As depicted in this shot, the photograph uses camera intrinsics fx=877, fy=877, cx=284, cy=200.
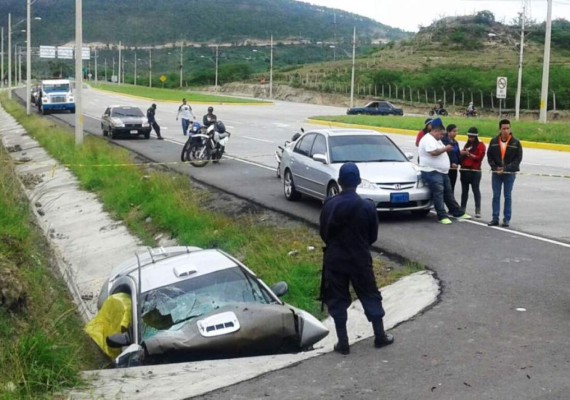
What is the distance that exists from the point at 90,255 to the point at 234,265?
9081 millimetres

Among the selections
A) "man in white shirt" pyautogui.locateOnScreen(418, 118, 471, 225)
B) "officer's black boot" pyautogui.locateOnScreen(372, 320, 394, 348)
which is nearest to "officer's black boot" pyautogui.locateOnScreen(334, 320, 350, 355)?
"officer's black boot" pyautogui.locateOnScreen(372, 320, 394, 348)

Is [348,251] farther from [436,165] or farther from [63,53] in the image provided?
[63,53]

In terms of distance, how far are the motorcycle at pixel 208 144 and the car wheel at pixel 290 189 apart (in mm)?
7996

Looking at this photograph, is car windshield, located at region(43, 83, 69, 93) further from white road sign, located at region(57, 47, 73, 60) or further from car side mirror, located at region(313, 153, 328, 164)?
car side mirror, located at region(313, 153, 328, 164)

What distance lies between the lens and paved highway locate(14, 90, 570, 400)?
6.88m

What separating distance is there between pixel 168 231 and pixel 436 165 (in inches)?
242

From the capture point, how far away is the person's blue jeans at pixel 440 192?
14.8 meters

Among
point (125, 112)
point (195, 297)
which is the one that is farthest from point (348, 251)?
point (125, 112)

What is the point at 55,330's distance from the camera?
880 cm

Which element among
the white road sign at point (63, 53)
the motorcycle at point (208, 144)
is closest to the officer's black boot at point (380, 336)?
the motorcycle at point (208, 144)

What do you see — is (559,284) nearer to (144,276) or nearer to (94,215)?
(144,276)

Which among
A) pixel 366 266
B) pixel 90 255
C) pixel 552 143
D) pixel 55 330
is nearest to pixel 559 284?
pixel 366 266

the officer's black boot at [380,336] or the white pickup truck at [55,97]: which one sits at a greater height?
the white pickup truck at [55,97]

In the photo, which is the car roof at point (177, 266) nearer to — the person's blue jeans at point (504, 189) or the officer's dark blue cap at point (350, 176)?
the officer's dark blue cap at point (350, 176)
